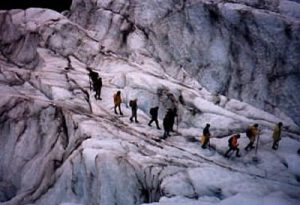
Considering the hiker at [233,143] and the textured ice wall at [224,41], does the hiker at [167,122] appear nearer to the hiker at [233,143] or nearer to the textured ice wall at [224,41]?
the hiker at [233,143]

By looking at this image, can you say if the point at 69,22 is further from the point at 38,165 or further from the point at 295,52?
the point at 295,52

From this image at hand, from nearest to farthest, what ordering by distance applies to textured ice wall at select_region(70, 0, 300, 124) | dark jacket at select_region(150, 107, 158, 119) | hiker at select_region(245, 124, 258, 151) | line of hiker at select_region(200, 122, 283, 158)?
line of hiker at select_region(200, 122, 283, 158) < hiker at select_region(245, 124, 258, 151) < dark jacket at select_region(150, 107, 158, 119) < textured ice wall at select_region(70, 0, 300, 124)

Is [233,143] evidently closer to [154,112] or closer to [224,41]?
[154,112]

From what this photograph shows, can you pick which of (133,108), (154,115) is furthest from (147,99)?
(154,115)

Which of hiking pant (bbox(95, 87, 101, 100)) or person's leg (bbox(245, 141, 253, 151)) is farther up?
hiking pant (bbox(95, 87, 101, 100))

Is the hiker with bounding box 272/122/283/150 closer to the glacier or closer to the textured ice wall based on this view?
the glacier

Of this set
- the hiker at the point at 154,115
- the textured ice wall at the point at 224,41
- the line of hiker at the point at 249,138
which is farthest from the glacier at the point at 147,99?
the hiker at the point at 154,115

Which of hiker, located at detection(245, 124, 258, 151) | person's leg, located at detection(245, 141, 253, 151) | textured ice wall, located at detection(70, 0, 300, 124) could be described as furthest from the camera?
textured ice wall, located at detection(70, 0, 300, 124)

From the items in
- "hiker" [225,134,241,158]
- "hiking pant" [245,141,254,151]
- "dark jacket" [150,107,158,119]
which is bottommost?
"hiking pant" [245,141,254,151]

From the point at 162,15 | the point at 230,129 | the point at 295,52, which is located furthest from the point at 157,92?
the point at 295,52

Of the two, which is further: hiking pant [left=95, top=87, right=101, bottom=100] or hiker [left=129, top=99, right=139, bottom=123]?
hiking pant [left=95, top=87, right=101, bottom=100]

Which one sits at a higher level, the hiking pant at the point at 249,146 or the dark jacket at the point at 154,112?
the dark jacket at the point at 154,112

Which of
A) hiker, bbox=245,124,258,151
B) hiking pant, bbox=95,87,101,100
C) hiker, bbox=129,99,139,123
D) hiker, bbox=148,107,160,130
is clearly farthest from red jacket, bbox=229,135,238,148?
hiking pant, bbox=95,87,101,100

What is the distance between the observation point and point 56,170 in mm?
24328
